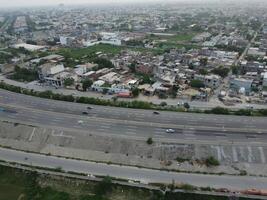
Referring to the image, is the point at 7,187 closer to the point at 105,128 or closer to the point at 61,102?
the point at 105,128

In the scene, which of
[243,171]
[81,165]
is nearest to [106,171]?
[81,165]

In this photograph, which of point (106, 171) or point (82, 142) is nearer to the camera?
point (106, 171)

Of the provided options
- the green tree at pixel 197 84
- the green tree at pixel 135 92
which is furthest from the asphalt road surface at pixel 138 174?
the green tree at pixel 197 84

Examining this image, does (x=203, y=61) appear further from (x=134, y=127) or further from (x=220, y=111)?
(x=134, y=127)

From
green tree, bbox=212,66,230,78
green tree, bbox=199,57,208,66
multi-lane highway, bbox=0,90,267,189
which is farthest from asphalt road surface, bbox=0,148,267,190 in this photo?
green tree, bbox=199,57,208,66

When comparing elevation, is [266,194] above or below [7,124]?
above
